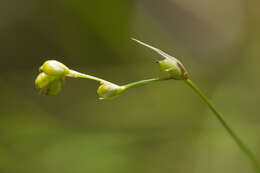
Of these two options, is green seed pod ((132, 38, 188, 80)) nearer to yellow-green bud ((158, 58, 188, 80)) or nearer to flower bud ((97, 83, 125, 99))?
yellow-green bud ((158, 58, 188, 80))

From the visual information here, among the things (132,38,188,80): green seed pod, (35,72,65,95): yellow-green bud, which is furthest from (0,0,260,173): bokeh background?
(132,38,188,80): green seed pod

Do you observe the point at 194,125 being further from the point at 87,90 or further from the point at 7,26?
the point at 7,26

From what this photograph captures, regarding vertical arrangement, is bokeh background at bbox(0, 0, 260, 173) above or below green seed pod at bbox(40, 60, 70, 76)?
below

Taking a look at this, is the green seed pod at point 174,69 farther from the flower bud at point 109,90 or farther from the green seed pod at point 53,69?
the green seed pod at point 53,69

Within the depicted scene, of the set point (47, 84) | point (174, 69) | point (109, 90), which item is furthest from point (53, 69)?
point (174, 69)

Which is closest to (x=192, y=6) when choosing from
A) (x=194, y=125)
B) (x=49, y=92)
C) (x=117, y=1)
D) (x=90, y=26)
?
(x=117, y=1)

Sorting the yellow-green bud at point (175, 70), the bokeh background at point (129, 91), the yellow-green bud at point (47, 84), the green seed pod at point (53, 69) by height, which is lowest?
the bokeh background at point (129, 91)

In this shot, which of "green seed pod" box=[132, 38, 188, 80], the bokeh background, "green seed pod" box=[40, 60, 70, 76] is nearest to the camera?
"green seed pod" box=[132, 38, 188, 80]

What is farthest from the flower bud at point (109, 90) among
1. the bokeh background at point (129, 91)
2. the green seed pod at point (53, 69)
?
the bokeh background at point (129, 91)
